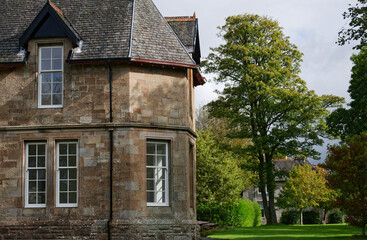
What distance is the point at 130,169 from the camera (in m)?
18.7

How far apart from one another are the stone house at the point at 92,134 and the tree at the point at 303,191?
38.0 m

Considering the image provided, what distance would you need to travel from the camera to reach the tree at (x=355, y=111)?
113 feet

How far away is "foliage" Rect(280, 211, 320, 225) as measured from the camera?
57.2m

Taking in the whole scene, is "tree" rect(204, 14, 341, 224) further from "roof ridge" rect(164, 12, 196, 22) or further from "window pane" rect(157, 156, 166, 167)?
"window pane" rect(157, 156, 166, 167)

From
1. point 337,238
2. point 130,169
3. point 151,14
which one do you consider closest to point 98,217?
point 130,169

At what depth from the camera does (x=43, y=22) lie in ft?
64.6

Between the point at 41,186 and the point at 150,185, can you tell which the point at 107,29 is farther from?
the point at 41,186

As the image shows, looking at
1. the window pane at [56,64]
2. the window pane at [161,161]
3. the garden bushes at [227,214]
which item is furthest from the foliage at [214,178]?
the window pane at [56,64]

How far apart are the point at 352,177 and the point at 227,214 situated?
16.4 meters

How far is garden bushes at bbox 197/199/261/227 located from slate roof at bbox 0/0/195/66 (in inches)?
810

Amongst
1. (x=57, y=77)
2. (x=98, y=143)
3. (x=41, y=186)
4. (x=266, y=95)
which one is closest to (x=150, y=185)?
(x=98, y=143)

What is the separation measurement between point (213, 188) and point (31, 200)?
21.7 metres

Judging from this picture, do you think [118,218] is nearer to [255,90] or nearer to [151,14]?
[151,14]

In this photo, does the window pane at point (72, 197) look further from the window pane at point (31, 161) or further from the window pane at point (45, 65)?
the window pane at point (45, 65)
